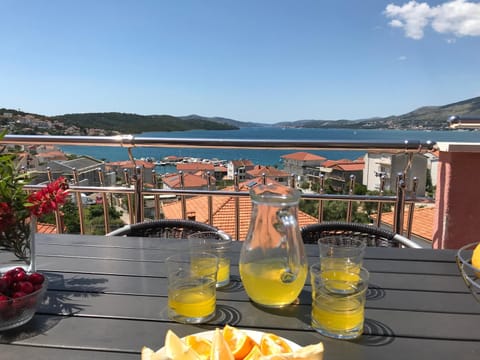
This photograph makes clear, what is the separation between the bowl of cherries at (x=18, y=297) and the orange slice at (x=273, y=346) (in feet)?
1.73

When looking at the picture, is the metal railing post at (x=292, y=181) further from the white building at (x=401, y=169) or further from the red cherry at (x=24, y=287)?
the red cherry at (x=24, y=287)

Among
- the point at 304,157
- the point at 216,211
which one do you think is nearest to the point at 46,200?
the point at 304,157

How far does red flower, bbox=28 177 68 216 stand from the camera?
2.91ft

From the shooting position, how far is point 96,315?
792mm

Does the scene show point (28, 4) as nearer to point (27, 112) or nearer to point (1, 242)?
point (27, 112)

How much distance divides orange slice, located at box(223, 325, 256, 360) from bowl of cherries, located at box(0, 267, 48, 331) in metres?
0.47

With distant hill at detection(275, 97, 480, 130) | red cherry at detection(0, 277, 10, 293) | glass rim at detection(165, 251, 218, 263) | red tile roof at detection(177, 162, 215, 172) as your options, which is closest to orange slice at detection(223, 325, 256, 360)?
glass rim at detection(165, 251, 218, 263)

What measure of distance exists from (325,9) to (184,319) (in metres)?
16.8

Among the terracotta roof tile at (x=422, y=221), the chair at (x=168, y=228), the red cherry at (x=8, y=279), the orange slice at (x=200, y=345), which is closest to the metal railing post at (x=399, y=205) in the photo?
the terracotta roof tile at (x=422, y=221)

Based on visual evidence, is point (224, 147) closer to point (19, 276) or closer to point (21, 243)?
point (21, 243)

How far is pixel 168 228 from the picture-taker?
171 centimetres

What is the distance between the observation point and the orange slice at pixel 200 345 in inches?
20.4

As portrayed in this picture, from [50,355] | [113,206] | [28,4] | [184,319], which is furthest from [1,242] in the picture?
[28,4]

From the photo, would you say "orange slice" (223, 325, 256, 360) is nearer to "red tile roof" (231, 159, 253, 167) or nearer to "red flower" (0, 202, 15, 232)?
"red flower" (0, 202, 15, 232)
